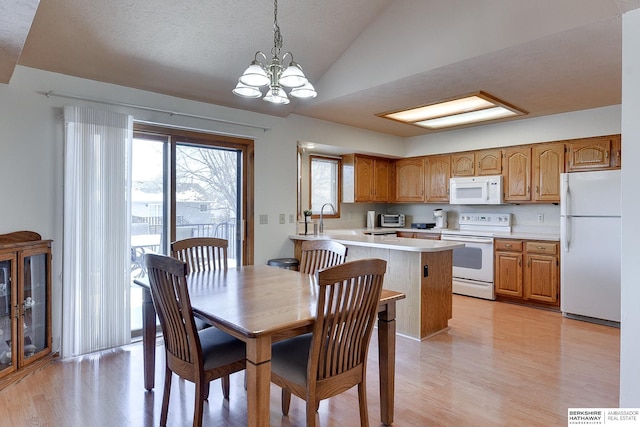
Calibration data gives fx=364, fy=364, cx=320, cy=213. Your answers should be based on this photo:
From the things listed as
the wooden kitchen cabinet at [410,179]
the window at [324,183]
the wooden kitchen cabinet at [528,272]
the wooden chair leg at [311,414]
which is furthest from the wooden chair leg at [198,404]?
the wooden kitchen cabinet at [410,179]

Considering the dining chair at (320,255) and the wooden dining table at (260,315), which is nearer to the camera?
the wooden dining table at (260,315)

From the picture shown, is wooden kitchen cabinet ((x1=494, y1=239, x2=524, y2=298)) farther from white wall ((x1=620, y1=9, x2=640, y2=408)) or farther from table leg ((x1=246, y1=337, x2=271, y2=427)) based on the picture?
table leg ((x1=246, y1=337, x2=271, y2=427))

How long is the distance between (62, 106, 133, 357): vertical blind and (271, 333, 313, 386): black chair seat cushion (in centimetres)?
192

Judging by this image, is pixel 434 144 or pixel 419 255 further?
pixel 434 144

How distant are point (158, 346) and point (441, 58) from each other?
3.42m

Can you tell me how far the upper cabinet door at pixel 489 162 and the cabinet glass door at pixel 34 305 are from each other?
16.8 feet

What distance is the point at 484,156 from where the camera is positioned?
5141 millimetres

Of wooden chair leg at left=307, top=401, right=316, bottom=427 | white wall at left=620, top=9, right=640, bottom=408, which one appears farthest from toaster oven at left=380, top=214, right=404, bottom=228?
wooden chair leg at left=307, top=401, right=316, bottom=427

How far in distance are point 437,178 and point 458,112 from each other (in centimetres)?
162

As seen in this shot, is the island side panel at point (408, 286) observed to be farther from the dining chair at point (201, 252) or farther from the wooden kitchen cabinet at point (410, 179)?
the wooden kitchen cabinet at point (410, 179)

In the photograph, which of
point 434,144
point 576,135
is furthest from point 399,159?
point 576,135

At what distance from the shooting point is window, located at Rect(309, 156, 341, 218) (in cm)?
546

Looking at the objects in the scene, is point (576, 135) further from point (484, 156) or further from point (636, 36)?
point (636, 36)

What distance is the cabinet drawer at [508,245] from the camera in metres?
4.54
